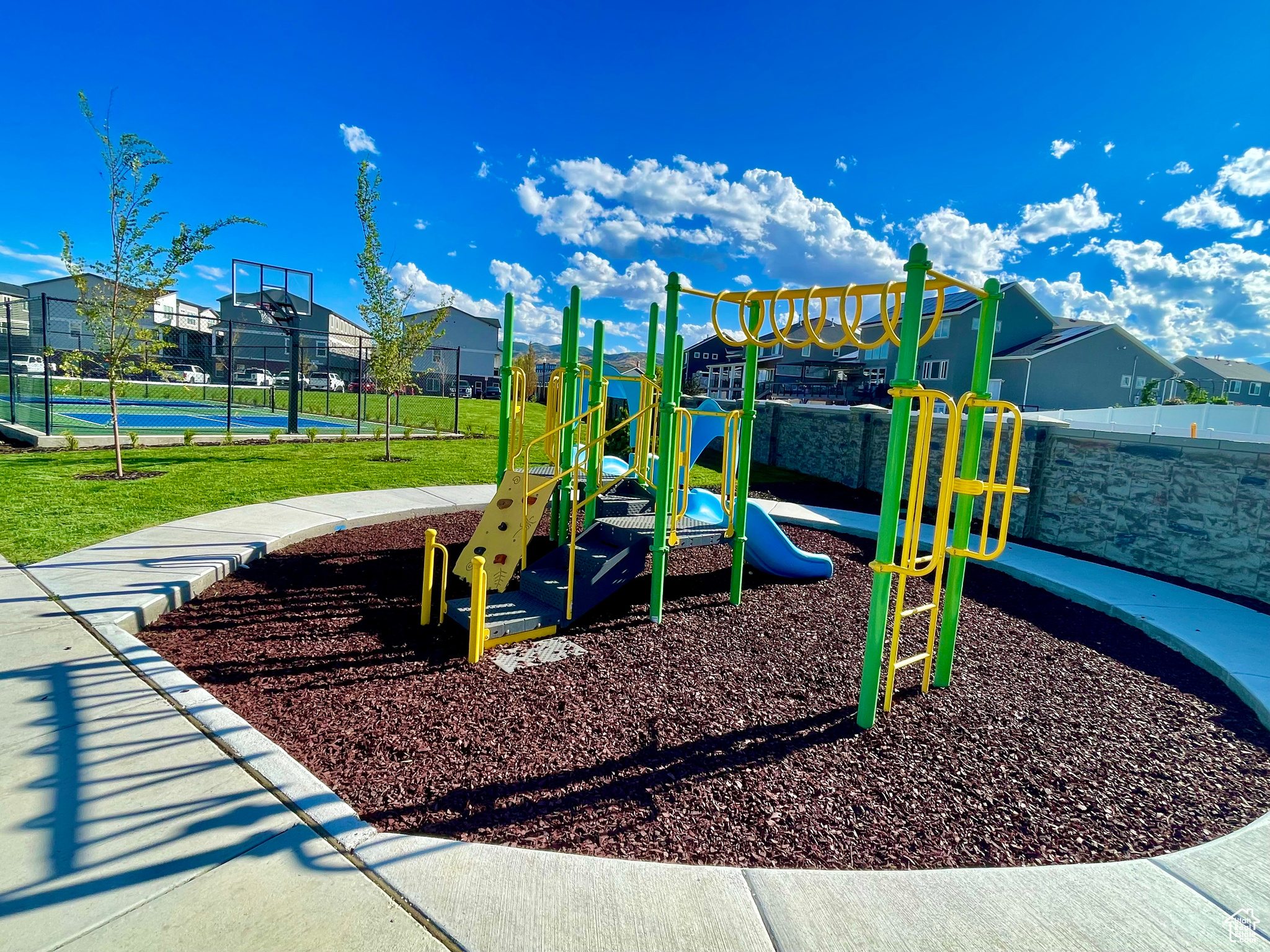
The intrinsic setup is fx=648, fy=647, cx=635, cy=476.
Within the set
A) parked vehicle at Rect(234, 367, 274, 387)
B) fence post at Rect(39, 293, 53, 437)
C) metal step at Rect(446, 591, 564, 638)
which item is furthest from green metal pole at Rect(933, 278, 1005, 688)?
parked vehicle at Rect(234, 367, 274, 387)

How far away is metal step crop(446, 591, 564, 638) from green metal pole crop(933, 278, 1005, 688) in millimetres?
2792

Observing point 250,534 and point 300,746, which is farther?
point 250,534

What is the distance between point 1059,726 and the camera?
392 cm

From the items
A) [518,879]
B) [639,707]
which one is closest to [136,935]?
[518,879]

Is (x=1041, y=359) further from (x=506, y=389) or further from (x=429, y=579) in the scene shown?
(x=429, y=579)

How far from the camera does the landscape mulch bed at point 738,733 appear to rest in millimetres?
2865

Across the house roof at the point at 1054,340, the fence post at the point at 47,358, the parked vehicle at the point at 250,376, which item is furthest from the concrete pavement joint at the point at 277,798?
the house roof at the point at 1054,340

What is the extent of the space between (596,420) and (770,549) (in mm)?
2189

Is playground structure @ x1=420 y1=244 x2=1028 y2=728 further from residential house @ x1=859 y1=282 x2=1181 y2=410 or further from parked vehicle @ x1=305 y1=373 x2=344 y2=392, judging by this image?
parked vehicle @ x1=305 y1=373 x2=344 y2=392

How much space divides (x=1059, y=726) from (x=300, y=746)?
14.2ft

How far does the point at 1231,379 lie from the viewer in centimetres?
5947

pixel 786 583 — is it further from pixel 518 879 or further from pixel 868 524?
pixel 518 879

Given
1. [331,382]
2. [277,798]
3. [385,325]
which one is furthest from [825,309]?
[331,382]

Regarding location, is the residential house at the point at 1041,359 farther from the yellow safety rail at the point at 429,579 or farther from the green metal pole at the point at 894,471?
the yellow safety rail at the point at 429,579
